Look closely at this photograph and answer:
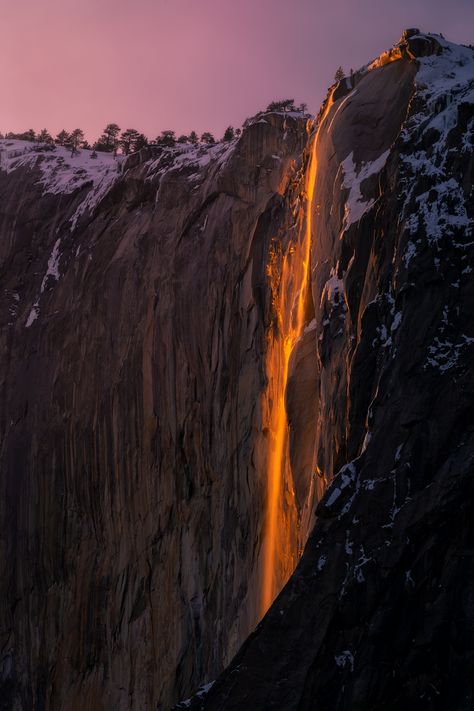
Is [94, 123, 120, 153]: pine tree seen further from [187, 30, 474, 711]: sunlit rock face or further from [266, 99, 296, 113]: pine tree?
[187, 30, 474, 711]: sunlit rock face

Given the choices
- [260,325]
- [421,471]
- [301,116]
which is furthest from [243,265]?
[421,471]

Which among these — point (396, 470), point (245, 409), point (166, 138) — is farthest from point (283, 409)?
point (166, 138)

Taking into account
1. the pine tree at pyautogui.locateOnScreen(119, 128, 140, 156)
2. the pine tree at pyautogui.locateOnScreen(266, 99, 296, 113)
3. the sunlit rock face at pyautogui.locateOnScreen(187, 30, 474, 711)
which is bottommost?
the sunlit rock face at pyautogui.locateOnScreen(187, 30, 474, 711)

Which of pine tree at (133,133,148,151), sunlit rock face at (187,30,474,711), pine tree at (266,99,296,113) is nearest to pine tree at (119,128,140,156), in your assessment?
pine tree at (133,133,148,151)

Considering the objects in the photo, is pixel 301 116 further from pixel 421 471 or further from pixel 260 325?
pixel 421 471

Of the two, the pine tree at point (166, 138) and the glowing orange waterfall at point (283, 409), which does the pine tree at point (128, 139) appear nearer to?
the pine tree at point (166, 138)

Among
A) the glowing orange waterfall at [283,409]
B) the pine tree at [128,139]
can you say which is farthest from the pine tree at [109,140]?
the glowing orange waterfall at [283,409]
